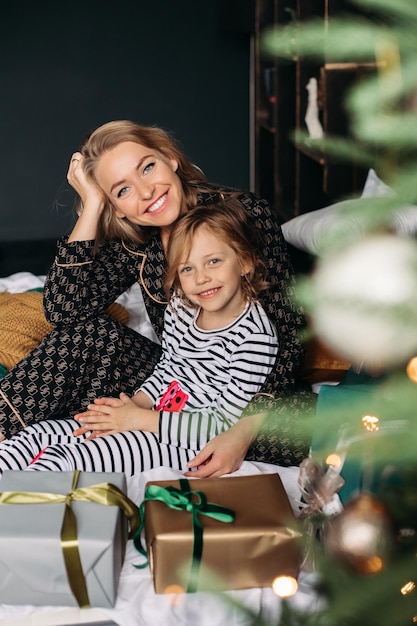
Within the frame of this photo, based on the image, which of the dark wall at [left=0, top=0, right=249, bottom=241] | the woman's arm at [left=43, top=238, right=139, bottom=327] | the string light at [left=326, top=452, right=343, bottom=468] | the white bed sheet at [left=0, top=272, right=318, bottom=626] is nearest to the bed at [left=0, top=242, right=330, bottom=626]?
the white bed sheet at [left=0, top=272, right=318, bottom=626]

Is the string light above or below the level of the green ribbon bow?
above

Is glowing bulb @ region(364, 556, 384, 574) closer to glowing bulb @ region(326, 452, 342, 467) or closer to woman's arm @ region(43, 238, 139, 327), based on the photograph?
glowing bulb @ region(326, 452, 342, 467)

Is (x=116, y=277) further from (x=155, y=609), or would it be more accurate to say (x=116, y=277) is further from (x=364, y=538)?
(x=364, y=538)

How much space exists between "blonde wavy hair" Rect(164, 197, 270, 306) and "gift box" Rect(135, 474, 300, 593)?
56 cm

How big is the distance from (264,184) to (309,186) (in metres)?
1.14

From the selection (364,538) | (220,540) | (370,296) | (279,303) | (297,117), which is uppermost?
(370,296)

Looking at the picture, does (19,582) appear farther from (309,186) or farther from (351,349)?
(309,186)

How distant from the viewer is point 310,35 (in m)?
0.53

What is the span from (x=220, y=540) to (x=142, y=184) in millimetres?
864

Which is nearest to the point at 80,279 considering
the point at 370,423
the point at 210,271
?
the point at 210,271

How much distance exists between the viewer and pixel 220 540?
112cm

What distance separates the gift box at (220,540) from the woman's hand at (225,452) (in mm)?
254

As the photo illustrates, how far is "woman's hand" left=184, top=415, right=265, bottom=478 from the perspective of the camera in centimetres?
145

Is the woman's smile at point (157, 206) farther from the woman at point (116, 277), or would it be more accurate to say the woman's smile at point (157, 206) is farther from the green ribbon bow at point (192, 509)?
the green ribbon bow at point (192, 509)
